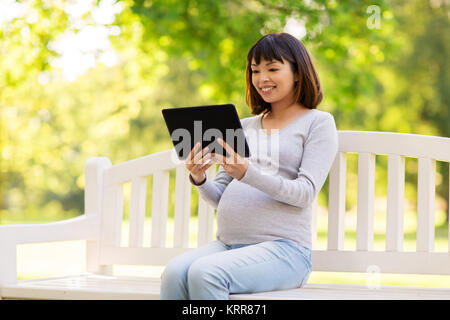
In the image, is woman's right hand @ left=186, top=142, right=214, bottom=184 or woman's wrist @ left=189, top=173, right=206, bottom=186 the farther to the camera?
woman's wrist @ left=189, top=173, right=206, bottom=186

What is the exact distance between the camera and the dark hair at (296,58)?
275 centimetres

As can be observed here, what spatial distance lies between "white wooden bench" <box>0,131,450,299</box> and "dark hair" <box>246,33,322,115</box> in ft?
1.12

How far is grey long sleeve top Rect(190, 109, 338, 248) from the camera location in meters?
2.51

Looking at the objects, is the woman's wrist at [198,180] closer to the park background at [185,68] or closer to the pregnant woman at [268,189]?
the pregnant woman at [268,189]

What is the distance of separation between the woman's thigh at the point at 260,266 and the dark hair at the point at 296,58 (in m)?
0.68

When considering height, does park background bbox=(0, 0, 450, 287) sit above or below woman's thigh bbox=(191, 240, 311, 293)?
above

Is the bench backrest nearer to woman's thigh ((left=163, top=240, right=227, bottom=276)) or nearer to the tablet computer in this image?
woman's thigh ((left=163, top=240, right=227, bottom=276))

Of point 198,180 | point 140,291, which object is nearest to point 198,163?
point 198,180

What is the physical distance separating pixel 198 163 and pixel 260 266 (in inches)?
19.5

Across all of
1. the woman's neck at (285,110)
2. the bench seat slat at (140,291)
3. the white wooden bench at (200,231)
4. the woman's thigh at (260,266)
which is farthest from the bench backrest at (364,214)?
the woman's thigh at (260,266)

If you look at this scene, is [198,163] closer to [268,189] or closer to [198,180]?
[198,180]

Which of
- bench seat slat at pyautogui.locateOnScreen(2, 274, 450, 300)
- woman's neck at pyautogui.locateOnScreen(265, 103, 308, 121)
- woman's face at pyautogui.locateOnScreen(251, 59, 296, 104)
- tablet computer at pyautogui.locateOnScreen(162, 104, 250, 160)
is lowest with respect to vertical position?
bench seat slat at pyautogui.locateOnScreen(2, 274, 450, 300)

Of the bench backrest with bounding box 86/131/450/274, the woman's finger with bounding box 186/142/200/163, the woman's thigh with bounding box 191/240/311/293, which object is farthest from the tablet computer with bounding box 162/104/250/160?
the bench backrest with bounding box 86/131/450/274
